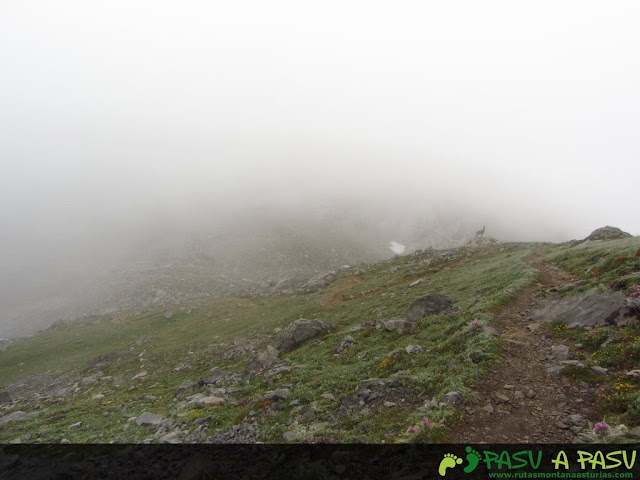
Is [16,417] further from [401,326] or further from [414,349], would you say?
[414,349]

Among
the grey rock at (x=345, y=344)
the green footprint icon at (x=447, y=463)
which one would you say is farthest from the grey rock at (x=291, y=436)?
the grey rock at (x=345, y=344)

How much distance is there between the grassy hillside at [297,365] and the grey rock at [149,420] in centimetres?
40

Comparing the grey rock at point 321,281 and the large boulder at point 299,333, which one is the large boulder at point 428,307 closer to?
the large boulder at point 299,333

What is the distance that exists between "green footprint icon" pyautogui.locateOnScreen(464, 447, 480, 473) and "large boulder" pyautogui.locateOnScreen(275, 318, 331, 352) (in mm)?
18693

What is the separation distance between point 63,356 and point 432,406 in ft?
175

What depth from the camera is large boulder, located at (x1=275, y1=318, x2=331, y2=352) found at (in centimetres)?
2700

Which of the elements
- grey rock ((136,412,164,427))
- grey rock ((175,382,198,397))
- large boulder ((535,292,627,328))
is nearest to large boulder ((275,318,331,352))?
grey rock ((175,382,198,397))

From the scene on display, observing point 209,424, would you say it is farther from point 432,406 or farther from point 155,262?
A: point 155,262

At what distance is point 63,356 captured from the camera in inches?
1806

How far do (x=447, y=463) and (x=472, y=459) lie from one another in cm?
69

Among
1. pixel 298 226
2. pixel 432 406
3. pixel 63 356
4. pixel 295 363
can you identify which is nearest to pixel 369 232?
pixel 298 226

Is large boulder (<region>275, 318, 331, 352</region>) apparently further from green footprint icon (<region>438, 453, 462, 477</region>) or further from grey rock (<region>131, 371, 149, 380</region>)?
green footprint icon (<region>438, 453, 462, 477</region>)

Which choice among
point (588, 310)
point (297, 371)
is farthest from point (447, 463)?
point (588, 310)

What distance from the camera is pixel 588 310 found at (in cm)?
1644
